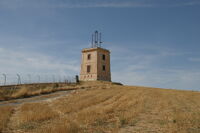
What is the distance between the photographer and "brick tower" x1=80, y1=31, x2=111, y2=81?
41722 mm

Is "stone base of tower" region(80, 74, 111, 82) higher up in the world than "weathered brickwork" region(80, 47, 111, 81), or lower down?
lower down

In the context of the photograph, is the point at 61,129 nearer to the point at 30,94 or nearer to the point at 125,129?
the point at 125,129

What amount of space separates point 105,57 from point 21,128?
38.0 m

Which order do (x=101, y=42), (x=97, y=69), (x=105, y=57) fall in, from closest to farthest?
(x=97, y=69) → (x=105, y=57) → (x=101, y=42)

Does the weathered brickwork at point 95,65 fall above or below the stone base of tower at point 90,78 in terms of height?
above

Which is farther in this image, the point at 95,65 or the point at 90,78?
the point at 90,78

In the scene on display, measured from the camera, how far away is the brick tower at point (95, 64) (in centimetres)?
4172

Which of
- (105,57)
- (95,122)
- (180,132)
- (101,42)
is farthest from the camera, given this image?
(101,42)

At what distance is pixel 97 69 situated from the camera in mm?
41469

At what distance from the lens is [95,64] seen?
41.8 m

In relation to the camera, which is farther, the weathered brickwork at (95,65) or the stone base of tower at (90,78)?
the weathered brickwork at (95,65)

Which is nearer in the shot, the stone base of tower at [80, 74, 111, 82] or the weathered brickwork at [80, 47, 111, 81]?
the stone base of tower at [80, 74, 111, 82]

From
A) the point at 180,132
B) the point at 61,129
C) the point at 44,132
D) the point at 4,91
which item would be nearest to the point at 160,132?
the point at 180,132

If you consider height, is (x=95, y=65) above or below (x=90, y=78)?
above
